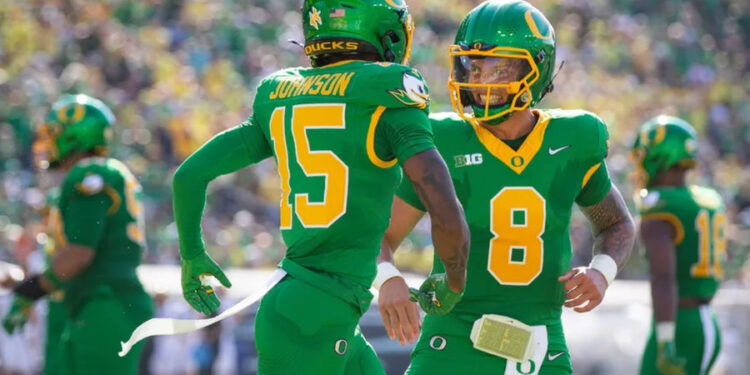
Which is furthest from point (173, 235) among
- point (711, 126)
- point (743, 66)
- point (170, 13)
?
point (743, 66)

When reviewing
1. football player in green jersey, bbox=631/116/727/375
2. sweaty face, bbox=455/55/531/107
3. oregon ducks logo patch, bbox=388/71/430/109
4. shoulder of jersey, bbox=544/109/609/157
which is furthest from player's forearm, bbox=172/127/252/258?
football player in green jersey, bbox=631/116/727/375

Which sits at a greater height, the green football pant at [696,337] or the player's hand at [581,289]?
the player's hand at [581,289]

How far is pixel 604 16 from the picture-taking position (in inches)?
775

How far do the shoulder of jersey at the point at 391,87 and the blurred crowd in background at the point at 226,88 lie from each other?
5549 mm

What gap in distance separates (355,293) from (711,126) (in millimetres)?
15678

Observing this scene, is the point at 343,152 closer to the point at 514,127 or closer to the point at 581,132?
the point at 514,127

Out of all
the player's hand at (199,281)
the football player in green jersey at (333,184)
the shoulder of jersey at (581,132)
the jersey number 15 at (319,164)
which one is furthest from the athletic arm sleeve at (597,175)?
the player's hand at (199,281)

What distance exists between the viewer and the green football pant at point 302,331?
3.50 metres

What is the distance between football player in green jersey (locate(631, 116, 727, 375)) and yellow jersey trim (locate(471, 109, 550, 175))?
2320 millimetres

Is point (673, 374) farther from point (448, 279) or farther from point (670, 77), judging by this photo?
point (670, 77)

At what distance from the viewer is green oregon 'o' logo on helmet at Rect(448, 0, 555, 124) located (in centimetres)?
417

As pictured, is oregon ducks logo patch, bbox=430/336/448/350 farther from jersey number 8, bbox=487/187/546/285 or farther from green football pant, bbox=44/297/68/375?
green football pant, bbox=44/297/68/375

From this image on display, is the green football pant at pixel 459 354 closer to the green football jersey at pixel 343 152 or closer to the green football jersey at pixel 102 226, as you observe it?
the green football jersey at pixel 343 152

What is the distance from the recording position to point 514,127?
4250 millimetres
